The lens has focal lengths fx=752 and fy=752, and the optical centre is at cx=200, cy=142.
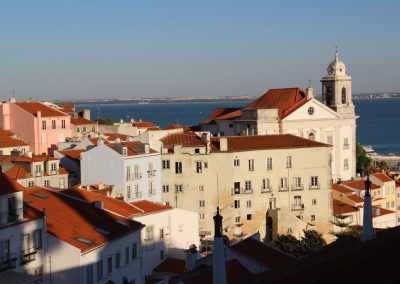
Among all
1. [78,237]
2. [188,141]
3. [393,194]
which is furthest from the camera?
[393,194]

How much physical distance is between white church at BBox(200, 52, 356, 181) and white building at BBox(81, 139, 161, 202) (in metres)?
16.9

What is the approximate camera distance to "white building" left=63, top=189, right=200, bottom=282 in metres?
33.3

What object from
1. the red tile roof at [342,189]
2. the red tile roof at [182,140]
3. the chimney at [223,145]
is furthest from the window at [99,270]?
the red tile roof at [342,189]

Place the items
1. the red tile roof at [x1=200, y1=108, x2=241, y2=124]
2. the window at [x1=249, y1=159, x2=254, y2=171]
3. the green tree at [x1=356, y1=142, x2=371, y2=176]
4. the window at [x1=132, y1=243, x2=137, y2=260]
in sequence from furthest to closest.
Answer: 1. the green tree at [x1=356, y1=142, x2=371, y2=176]
2. the red tile roof at [x1=200, y1=108, x2=241, y2=124]
3. the window at [x1=249, y1=159, x2=254, y2=171]
4. the window at [x1=132, y1=243, x2=137, y2=260]

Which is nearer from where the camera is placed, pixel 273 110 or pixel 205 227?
pixel 205 227

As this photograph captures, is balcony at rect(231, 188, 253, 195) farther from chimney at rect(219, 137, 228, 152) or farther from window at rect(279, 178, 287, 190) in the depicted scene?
chimney at rect(219, 137, 228, 152)

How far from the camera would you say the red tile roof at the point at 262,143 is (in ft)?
158

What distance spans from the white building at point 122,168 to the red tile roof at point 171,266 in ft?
24.9

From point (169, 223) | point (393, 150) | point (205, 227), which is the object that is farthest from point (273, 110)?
point (393, 150)

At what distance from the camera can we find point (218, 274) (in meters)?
12.6

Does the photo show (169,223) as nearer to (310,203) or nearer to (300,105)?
(310,203)

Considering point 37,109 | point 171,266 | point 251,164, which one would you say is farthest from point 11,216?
point 37,109

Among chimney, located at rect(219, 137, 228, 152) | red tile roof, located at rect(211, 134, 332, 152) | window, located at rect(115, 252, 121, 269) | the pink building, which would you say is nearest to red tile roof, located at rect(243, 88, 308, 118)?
red tile roof, located at rect(211, 134, 332, 152)

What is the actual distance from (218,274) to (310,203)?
37.2 metres
